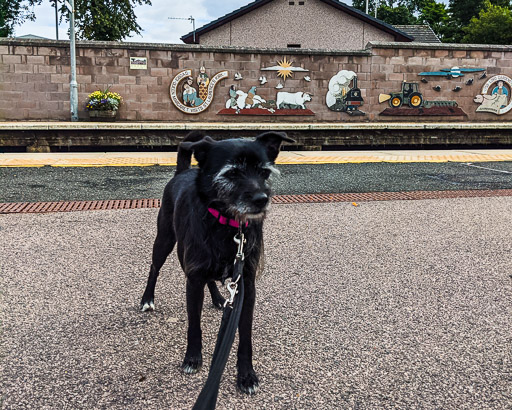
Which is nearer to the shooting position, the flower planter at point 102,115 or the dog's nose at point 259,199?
the dog's nose at point 259,199

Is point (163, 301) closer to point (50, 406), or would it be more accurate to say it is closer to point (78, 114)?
point (50, 406)

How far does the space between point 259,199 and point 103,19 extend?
31.7m

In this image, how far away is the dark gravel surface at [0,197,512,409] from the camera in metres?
2.40

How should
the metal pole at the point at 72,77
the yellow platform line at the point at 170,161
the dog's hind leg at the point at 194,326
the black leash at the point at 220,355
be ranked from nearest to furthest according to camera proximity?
the black leash at the point at 220,355 < the dog's hind leg at the point at 194,326 < the yellow platform line at the point at 170,161 < the metal pole at the point at 72,77

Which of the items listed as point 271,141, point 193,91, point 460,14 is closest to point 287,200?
point 271,141

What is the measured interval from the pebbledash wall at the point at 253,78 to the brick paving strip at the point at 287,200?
1204cm

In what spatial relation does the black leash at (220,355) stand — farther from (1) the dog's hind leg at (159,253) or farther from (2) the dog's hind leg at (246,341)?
(1) the dog's hind leg at (159,253)

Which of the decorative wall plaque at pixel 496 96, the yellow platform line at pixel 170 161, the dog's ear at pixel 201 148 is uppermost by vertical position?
the decorative wall plaque at pixel 496 96

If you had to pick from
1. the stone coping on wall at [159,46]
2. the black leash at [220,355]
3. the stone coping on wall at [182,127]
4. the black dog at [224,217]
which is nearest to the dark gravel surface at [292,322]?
the black dog at [224,217]

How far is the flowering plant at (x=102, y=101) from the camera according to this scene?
17.4 metres

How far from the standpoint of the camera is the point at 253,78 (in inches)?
742

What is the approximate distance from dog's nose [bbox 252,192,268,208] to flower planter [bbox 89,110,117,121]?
1671cm

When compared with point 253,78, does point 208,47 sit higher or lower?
higher

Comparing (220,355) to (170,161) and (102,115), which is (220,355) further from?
(102,115)
